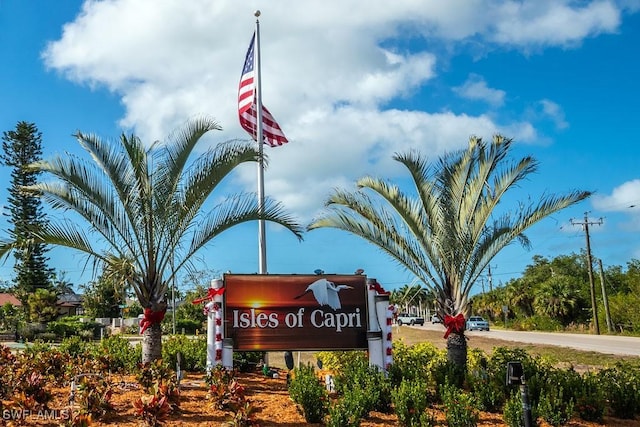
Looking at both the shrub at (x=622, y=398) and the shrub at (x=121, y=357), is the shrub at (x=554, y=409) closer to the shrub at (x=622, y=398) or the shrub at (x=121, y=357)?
A: the shrub at (x=622, y=398)

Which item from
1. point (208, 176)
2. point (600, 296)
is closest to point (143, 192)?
point (208, 176)

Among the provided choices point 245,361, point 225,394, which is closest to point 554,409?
point 225,394

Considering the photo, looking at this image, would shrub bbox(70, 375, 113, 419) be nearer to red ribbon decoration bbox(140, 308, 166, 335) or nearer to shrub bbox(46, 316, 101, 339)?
red ribbon decoration bbox(140, 308, 166, 335)

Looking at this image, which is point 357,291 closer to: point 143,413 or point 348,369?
point 348,369

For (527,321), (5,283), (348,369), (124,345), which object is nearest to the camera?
(348,369)

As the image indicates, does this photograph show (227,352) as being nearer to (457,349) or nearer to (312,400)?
(312,400)

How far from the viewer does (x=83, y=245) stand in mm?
10164

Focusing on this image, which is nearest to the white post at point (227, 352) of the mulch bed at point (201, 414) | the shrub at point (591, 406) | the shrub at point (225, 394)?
the mulch bed at point (201, 414)

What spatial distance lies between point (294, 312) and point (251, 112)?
6590 millimetres

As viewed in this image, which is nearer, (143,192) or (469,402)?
(469,402)

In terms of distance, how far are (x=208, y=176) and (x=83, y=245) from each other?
252 centimetres

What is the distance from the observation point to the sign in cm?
1033

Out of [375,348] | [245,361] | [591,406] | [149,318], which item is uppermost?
[149,318]

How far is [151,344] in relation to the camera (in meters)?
10.2
